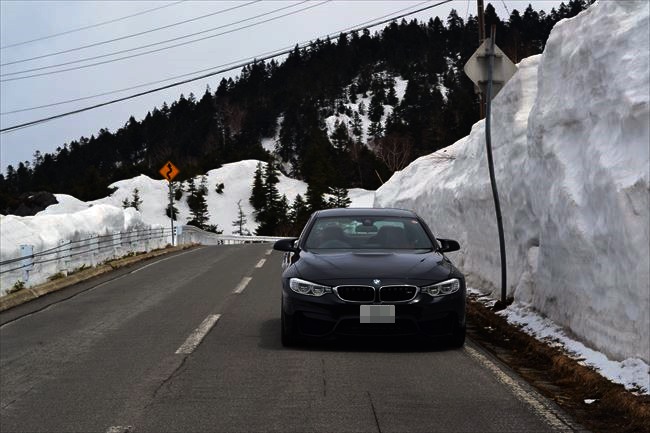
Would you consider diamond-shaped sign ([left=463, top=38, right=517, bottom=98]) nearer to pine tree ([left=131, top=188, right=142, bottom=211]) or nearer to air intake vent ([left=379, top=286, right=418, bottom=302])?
air intake vent ([left=379, top=286, right=418, bottom=302])

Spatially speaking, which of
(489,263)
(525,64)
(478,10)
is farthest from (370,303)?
(478,10)

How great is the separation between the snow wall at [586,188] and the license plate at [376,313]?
1902mm

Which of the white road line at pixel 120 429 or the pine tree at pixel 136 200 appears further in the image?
the pine tree at pixel 136 200

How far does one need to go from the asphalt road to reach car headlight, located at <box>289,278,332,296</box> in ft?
2.12

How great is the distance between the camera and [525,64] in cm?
1227

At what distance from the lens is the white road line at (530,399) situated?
4582mm

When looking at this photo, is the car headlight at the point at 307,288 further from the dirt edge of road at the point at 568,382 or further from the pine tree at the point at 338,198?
the pine tree at the point at 338,198

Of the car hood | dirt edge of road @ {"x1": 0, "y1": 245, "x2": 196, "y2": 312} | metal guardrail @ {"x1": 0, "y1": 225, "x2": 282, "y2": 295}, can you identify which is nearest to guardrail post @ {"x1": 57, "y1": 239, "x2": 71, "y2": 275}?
metal guardrail @ {"x1": 0, "y1": 225, "x2": 282, "y2": 295}

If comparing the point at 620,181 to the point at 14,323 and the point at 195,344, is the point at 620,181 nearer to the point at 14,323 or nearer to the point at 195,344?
the point at 195,344

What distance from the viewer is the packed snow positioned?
5.61m

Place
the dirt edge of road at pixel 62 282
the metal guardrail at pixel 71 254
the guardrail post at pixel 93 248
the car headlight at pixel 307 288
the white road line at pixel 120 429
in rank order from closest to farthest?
the white road line at pixel 120 429 → the car headlight at pixel 307 288 → the dirt edge of road at pixel 62 282 → the metal guardrail at pixel 71 254 → the guardrail post at pixel 93 248

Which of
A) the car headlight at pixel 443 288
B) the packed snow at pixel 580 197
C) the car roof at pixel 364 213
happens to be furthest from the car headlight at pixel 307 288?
the packed snow at pixel 580 197

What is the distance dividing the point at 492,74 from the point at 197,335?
5340mm

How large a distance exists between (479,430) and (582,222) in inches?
121
